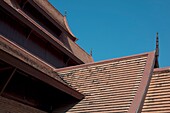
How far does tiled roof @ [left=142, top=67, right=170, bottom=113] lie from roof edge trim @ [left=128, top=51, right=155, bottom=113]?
0.23 meters

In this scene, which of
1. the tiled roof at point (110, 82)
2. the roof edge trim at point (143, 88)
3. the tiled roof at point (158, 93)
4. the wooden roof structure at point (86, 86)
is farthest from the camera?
the tiled roof at point (110, 82)

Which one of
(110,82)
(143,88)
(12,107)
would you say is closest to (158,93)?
(143,88)

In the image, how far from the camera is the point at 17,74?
6.52 metres

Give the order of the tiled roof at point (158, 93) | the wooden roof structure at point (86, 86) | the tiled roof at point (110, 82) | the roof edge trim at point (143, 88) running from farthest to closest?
the tiled roof at point (110, 82) < the wooden roof structure at point (86, 86) < the tiled roof at point (158, 93) < the roof edge trim at point (143, 88)

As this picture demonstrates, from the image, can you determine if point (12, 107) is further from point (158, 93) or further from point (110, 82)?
point (158, 93)

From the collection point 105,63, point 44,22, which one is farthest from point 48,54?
point 105,63

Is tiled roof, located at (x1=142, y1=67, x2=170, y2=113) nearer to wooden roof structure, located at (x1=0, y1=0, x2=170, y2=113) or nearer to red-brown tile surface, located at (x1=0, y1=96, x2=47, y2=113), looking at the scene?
wooden roof structure, located at (x1=0, y1=0, x2=170, y2=113)

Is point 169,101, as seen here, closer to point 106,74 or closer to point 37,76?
point 106,74

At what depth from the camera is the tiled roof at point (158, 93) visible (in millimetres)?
5855

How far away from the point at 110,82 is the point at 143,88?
4.01 feet

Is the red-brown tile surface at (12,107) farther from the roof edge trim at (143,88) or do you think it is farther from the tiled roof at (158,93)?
the tiled roof at (158,93)

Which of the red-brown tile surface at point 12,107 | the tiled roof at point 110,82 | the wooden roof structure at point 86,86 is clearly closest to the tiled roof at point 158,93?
the wooden roof structure at point 86,86

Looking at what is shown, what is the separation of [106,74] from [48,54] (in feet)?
15.7

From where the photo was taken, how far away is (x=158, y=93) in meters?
6.29
